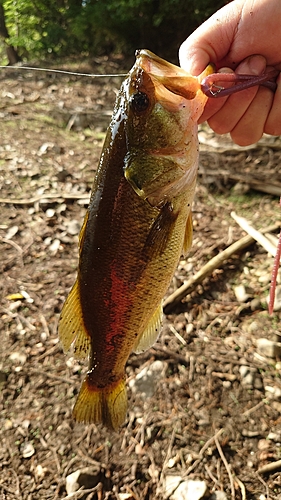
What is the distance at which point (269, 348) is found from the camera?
9.86 feet

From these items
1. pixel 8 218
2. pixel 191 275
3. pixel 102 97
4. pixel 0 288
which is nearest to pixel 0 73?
pixel 102 97

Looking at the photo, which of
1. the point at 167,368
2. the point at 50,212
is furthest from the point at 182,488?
the point at 50,212

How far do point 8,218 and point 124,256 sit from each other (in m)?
3.24

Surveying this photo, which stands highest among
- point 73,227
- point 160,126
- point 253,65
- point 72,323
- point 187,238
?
point 253,65

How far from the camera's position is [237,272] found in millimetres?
3662

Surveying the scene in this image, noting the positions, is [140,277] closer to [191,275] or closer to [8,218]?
[191,275]

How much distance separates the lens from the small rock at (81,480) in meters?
2.47

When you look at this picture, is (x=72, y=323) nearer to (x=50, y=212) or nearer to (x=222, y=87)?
(x=222, y=87)

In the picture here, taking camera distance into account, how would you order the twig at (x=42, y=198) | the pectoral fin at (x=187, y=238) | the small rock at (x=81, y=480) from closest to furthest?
1. the pectoral fin at (x=187, y=238)
2. the small rock at (x=81, y=480)
3. the twig at (x=42, y=198)

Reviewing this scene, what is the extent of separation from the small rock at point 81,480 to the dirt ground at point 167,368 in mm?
12

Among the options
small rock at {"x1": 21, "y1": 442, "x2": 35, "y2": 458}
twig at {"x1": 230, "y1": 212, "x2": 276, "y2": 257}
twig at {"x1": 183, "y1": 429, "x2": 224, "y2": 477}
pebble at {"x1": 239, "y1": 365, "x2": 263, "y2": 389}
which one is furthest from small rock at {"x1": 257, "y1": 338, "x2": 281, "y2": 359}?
small rock at {"x1": 21, "y1": 442, "x2": 35, "y2": 458}

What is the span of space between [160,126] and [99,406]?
1.28 metres

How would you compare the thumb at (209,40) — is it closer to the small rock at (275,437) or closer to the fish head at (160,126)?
the fish head at (160,126)

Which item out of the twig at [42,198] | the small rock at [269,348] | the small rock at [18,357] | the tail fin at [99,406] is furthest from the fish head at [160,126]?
the twig at [42,198]
